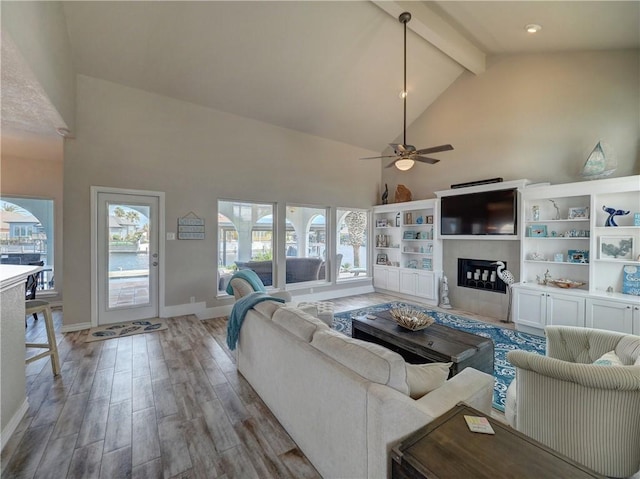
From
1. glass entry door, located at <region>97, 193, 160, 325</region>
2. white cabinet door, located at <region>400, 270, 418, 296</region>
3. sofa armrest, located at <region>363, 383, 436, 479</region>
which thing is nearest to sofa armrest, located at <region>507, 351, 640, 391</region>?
sofa armrest, located at <region>363, 383, 436, 479</region>

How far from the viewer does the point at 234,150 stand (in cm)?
530

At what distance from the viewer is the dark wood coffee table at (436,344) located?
7.81 feet

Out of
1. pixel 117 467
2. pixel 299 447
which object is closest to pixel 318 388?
pixel 299 447

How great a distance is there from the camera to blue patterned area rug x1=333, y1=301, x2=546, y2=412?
2822mm

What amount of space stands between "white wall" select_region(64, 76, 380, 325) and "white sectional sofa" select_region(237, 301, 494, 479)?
130 inches

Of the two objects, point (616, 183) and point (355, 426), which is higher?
point (616, 183)

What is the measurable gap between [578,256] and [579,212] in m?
0.65

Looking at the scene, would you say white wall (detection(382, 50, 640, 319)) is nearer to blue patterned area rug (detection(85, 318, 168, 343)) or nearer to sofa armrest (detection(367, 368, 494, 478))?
sofa armrest (detection(367, 368, 494, 478))

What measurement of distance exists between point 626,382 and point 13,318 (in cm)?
395

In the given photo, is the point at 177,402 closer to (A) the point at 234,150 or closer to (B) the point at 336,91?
(A) the point at 234,150

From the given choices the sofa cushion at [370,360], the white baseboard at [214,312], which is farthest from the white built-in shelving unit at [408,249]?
the sofa cushion at [370,360]

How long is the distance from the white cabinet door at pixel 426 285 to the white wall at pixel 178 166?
8.87 feet

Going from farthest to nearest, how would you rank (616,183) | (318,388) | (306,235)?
(306,235), (616,183), (318,388)

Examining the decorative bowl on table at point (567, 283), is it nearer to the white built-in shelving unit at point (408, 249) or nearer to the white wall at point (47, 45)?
the white built-in shelving unit at point (408, 249)
